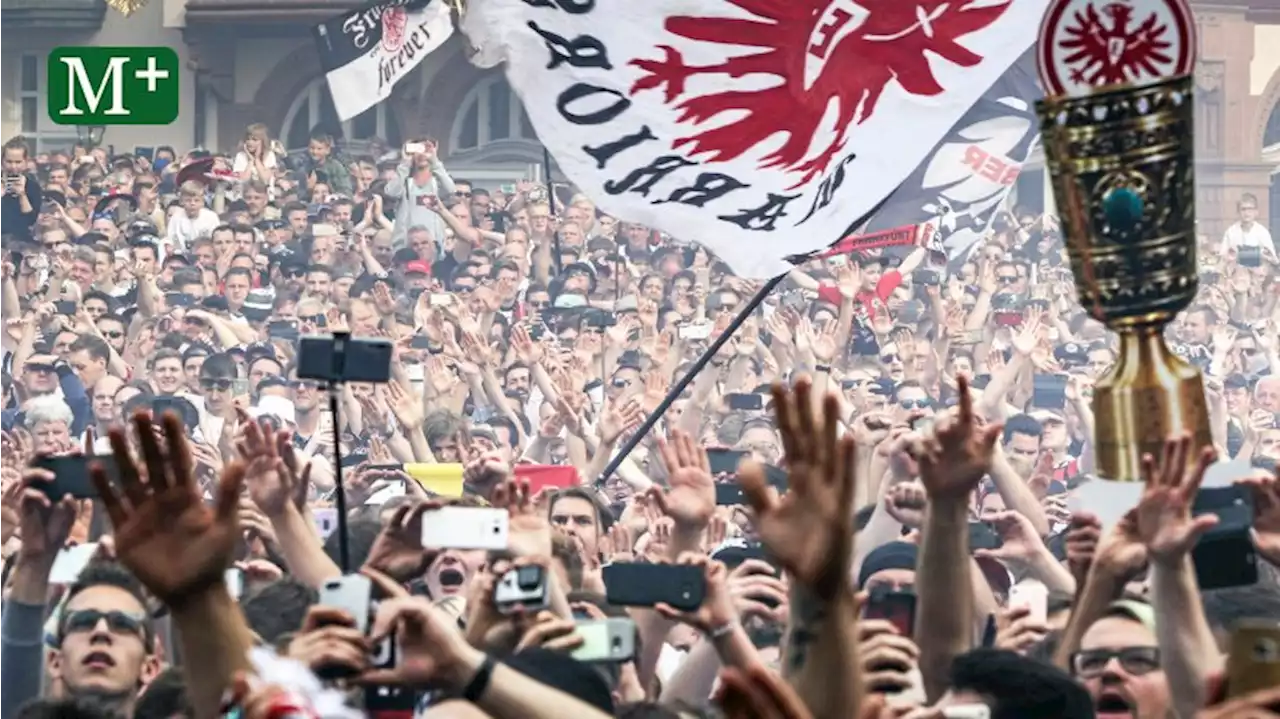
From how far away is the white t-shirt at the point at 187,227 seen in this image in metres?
20.5

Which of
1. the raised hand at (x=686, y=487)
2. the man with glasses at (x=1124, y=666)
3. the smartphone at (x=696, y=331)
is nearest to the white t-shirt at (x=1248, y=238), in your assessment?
the smartphone at (x=696, y=331)

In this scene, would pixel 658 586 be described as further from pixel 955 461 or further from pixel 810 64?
pixel 810 64

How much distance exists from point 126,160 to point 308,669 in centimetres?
1966

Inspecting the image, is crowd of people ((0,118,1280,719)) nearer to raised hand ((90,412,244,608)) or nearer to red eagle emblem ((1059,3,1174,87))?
raised hand ((90,412,244,608))

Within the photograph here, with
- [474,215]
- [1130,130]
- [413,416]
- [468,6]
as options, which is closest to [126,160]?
[474,215]

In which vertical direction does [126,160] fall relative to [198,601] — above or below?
above

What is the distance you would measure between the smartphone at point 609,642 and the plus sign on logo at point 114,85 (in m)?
7.40

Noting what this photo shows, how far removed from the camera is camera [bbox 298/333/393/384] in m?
4.98

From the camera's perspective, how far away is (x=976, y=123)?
13.9 meters

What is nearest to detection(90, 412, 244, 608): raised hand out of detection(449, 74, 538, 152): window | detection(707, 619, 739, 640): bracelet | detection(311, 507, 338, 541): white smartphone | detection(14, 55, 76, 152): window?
detection(707, 619, 739, 640): bracelet

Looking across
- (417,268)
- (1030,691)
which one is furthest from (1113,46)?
(417,268)

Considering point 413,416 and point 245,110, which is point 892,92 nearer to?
point 413,416

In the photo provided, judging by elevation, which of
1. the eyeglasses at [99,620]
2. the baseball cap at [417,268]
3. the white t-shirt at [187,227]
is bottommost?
the eyeglasses at [99,620]

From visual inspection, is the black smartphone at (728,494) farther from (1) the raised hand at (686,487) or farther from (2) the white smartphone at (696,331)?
(2) the white smartphone at (696,331)
